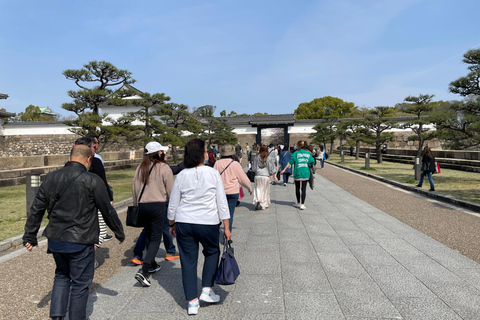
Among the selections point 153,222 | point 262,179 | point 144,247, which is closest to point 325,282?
point 153,222

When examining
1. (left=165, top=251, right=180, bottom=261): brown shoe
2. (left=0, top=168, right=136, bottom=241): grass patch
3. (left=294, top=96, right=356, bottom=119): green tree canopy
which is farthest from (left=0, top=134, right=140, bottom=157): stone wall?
(left=294, top=96, right=356, bottom=119): green tree canopy

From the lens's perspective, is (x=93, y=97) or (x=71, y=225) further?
(x=93, y=97)

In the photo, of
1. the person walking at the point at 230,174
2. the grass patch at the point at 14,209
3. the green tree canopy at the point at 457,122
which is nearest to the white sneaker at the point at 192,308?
the person walking at the point at 230,174

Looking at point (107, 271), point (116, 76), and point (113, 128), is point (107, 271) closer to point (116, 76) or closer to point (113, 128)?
point (113, 128)

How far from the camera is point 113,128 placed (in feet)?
45.1

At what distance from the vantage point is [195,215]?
281cm

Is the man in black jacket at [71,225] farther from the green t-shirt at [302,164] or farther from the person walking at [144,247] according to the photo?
the green t-shirt at [302,164]

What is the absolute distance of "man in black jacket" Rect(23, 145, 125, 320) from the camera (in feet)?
7.86

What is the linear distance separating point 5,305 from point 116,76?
44.0 feet

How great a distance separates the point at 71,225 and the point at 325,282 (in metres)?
2.55

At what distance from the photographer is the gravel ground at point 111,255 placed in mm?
3217

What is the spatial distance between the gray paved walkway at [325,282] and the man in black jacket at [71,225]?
0.56 meters

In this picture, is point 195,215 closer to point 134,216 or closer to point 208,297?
point 208,297

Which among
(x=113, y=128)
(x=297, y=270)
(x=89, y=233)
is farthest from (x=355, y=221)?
(x=113, y=128)
